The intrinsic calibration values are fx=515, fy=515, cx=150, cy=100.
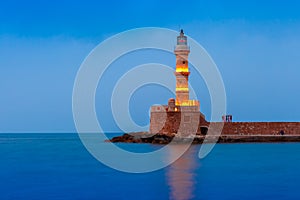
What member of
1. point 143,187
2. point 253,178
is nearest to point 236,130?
point 253,178

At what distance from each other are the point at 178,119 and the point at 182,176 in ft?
39.4

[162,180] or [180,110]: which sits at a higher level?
[180,110]

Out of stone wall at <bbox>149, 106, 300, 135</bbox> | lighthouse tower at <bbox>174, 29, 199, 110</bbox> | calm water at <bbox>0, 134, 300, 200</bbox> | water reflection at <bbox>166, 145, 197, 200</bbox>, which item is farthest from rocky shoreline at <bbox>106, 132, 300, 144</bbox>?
calm water at <bbox>0, 134, 300, 200</bbox>

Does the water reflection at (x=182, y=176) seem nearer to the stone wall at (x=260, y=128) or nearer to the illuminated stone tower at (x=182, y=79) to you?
the illuminated stone tower at (x=182, y=79)

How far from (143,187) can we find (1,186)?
4283mm

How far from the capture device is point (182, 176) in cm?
1753

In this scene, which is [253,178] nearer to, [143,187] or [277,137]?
[143,187]

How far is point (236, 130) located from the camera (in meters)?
31.3

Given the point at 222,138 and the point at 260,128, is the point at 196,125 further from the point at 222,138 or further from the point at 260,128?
the point at 260,128

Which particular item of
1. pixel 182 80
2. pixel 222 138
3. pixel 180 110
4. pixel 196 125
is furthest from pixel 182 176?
pixel 222 138

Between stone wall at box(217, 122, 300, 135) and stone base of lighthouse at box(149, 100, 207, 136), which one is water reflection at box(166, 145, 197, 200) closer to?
stone base of lighthouse at box(149, 100, 207, 136)

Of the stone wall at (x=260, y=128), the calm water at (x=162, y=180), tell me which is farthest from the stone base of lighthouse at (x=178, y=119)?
the calm water at (x=162, y=180)

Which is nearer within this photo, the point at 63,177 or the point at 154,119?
the point at 63,177

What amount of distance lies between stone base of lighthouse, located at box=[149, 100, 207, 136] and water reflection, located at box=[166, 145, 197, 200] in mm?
3559
